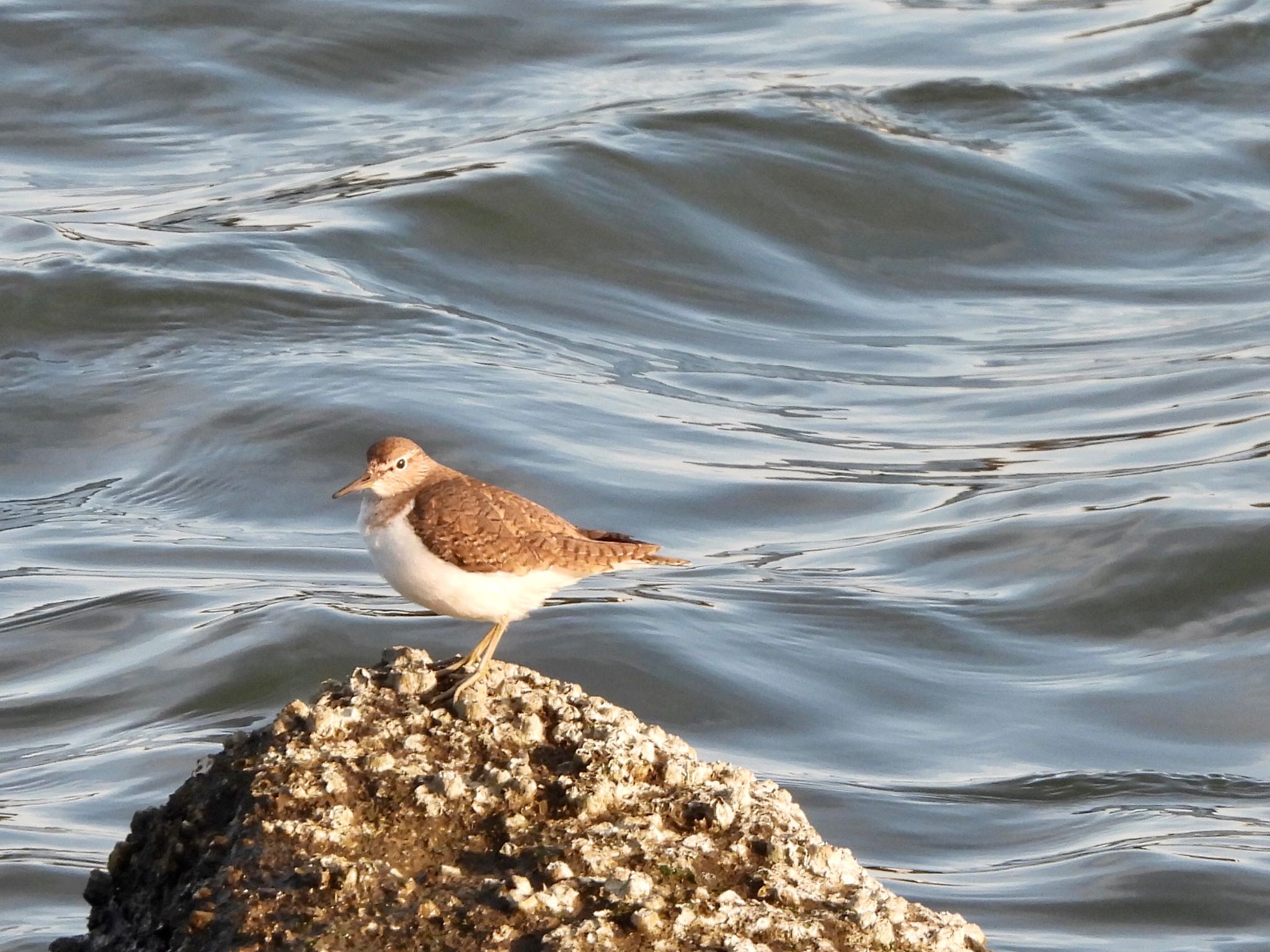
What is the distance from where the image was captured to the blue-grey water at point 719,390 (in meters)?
10.1

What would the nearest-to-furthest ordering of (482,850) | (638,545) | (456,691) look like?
(482,850)
(456,691)
(638,545)

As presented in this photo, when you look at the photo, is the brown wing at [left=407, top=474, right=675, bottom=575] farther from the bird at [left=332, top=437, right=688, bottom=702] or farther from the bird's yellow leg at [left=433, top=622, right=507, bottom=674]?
the bird's yellow leg at [left=433, top=622, right=507, bottom=674]

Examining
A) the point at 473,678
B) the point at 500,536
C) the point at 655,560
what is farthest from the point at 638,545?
the point at 473,678

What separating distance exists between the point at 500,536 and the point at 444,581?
0.30m

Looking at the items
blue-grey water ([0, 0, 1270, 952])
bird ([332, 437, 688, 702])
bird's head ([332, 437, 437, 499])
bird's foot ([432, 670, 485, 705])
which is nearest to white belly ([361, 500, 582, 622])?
bird ([332, 437, 688, 702])

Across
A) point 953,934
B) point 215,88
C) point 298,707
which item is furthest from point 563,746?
point 215,88

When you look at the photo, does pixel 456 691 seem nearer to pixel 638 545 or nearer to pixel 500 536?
pixel 500 536

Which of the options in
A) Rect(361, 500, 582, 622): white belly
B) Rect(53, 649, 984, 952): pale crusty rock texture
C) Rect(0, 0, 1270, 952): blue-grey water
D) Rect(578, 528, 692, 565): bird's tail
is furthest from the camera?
Rect(0, 0, 1270, 952): blue-grey water

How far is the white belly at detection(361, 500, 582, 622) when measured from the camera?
6.02m

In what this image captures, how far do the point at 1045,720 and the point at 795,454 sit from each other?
13.1 feet

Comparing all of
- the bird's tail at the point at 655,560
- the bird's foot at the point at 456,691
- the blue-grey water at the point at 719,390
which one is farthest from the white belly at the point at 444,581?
the blue-grey water at the point at 719,390

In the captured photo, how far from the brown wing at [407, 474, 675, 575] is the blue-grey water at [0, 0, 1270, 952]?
9.56 feet

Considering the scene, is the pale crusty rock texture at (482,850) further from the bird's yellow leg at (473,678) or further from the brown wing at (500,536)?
the brown wing at (500,536)

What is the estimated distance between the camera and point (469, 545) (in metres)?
6.12
